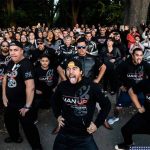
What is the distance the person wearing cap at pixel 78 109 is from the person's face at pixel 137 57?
245 centimetres

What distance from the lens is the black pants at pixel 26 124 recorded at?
6043 millimetres

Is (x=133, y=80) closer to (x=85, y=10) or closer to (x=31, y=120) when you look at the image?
(x=31, y=120)

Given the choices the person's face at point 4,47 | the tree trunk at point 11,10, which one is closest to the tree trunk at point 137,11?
the person's face at point 4,47

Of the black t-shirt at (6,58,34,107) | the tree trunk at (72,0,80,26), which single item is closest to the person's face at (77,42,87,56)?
the black t-shirt at (6,58,34,107)

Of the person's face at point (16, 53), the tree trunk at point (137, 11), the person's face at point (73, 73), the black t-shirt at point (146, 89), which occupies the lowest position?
the black t-shirt at point (146, 89)

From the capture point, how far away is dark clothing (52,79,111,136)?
15.3 ft

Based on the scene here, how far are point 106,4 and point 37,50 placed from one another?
932 inches

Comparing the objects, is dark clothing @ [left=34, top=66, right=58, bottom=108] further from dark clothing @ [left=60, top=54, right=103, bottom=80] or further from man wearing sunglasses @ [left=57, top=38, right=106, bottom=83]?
dark clothing @ [left=60, top=54, right=103, bottom=80]

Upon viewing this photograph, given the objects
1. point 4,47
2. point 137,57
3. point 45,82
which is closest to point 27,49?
point 4,47

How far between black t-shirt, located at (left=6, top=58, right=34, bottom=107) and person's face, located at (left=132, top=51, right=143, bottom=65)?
7.19 ft

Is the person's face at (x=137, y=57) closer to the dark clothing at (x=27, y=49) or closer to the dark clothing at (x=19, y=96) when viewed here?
the dark clothing at (x=19, y=96)

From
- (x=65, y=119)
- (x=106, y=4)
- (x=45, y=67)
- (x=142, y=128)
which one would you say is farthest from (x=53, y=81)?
(x=106, y=4)

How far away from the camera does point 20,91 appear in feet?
19.4

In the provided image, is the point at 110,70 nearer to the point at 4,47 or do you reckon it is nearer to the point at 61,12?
the point at 4,47
